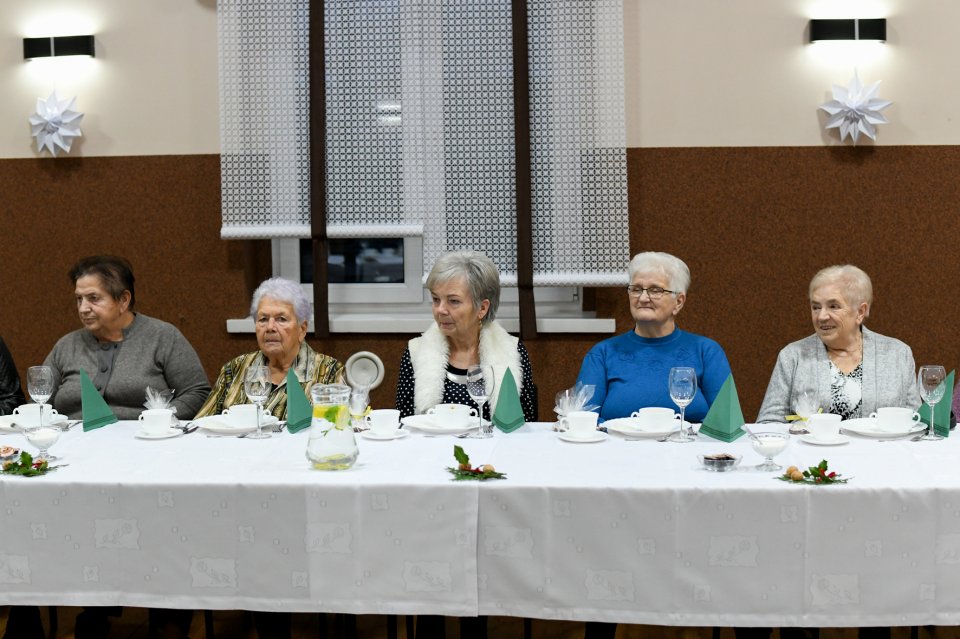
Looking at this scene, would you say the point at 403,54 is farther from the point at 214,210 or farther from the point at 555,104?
the point at 214,210

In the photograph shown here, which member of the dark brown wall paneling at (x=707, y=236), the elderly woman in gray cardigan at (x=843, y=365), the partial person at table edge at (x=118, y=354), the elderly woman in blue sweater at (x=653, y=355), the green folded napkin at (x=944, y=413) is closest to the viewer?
the green folded napkin at (x=944, y=413)

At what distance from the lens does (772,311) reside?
Answer: 4.00 metres

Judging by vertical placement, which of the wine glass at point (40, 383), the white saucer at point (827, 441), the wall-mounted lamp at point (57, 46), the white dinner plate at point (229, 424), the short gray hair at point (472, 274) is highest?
the wall-mounted lamp at point (57, 46)

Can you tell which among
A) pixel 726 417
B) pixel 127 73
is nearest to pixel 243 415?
pixel 726 417

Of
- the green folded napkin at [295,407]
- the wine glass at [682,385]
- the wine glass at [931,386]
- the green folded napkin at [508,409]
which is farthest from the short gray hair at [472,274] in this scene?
the wine glass at [931,386]

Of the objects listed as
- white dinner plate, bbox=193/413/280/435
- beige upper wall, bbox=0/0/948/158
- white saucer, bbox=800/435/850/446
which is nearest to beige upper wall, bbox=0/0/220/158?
beige upper wall, bbox=0/0/948/158

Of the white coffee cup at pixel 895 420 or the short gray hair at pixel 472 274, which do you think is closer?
the white coffee cup at pixel 895 420

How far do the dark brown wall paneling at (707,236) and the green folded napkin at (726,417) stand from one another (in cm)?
156

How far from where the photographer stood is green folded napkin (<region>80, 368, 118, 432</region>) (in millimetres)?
2734

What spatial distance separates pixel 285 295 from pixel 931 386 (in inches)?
71.9

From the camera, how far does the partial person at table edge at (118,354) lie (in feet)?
10.7

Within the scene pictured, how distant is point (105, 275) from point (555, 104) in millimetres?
1786

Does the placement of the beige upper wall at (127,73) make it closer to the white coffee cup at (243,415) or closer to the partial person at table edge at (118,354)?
the partial person at table edge at (118,354)

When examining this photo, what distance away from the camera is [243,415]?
2.73 meters
